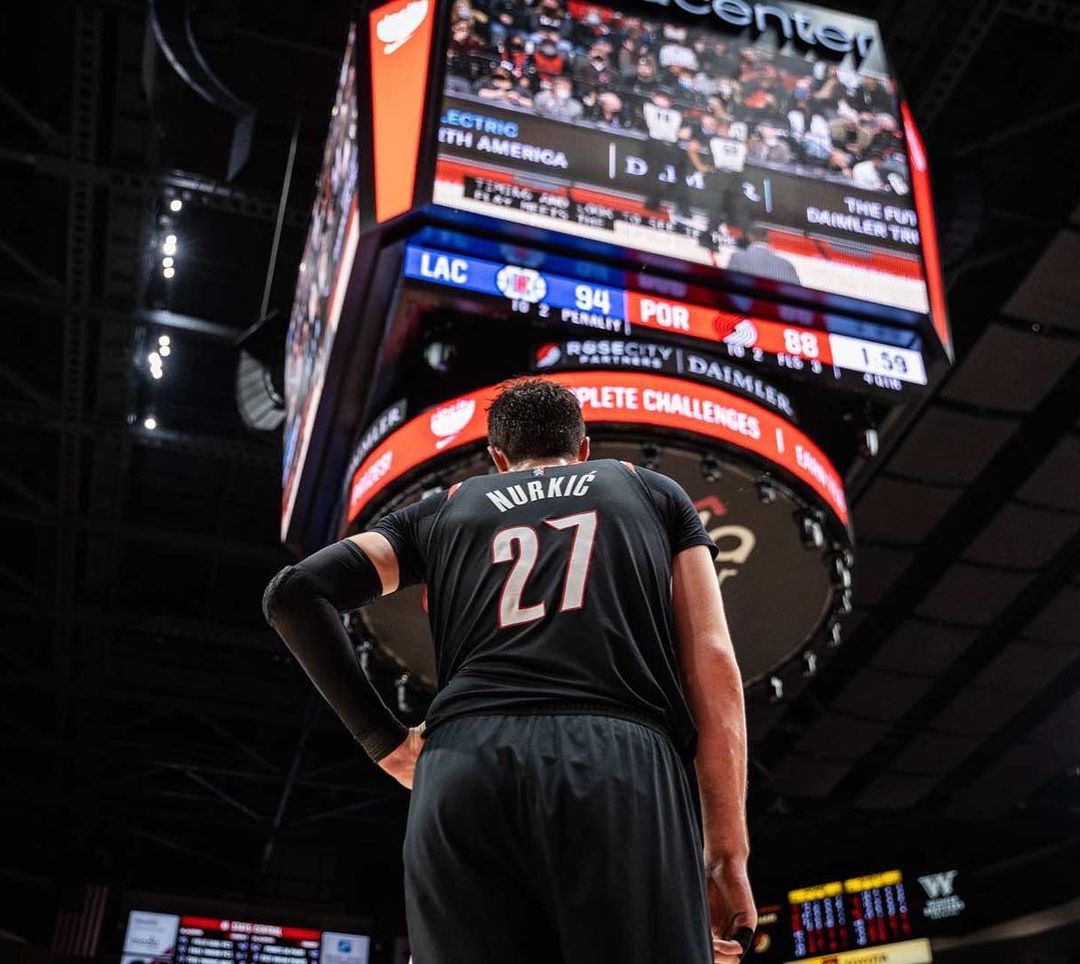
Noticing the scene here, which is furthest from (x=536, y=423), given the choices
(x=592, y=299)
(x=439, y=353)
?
(x=439, y=353)

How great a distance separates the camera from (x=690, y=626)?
2.41 metres

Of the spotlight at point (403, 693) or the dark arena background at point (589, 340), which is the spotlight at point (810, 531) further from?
the spotlight at point (403, 693)

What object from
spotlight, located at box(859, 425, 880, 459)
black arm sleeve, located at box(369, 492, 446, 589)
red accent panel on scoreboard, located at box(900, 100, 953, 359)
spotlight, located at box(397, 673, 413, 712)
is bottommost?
black arm sleeve, located at box(369, 492, 446, 589)

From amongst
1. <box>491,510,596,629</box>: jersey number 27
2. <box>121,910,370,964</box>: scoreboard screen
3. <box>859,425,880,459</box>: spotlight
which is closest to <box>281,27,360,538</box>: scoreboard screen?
<box>859,425,880,459</box>: spotlight

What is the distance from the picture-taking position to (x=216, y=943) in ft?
51.8

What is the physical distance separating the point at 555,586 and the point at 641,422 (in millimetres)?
4053

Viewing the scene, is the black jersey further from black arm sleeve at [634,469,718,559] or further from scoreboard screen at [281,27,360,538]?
scoreboard screen at [281,27,360,538]

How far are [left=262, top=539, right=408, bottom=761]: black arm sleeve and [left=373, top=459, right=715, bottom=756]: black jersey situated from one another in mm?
140

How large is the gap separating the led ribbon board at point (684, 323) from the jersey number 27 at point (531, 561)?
398 centimetres

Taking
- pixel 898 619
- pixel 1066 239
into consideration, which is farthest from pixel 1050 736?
pixel 1066 239

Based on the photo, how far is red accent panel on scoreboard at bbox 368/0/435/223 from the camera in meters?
6.14

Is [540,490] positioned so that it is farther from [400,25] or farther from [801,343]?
[400,25]

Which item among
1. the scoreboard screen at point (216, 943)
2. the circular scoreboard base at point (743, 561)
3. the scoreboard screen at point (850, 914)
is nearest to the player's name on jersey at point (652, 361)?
the circular scoreboard base at point (743, 561)

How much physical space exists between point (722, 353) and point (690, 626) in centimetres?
443
